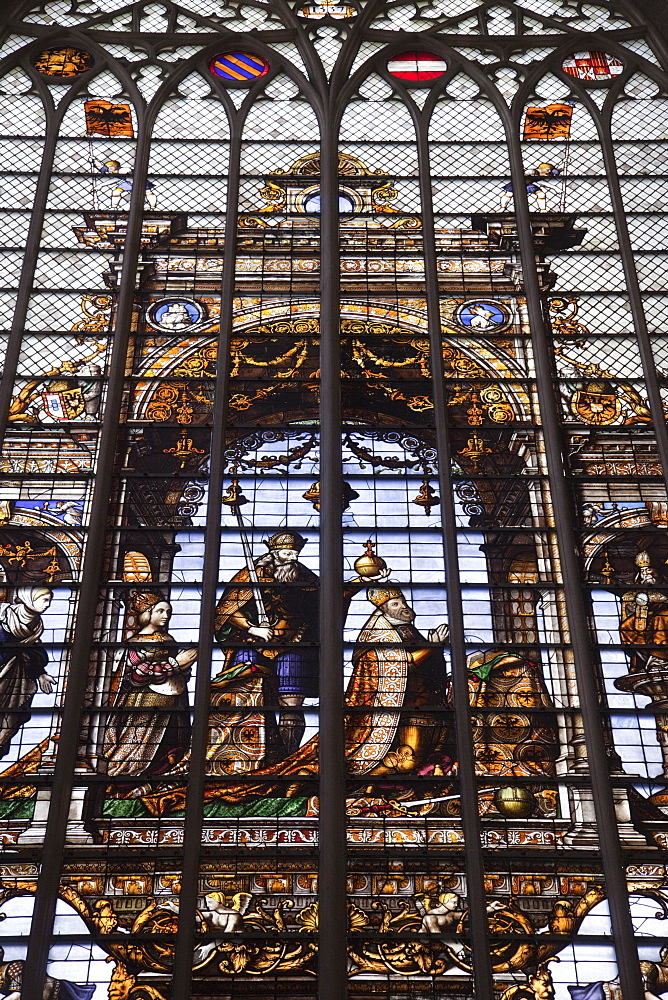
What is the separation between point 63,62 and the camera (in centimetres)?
1107

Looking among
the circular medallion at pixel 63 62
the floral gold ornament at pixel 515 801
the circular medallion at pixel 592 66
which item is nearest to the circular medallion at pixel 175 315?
the circular medallion at pixel 63 62

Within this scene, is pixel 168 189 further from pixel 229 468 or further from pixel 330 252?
pixel 229 468

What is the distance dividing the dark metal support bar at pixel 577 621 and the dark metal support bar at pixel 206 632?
2.02 meters

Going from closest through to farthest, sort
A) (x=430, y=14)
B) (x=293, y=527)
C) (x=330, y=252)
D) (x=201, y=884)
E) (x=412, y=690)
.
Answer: (x=201, y=884), (x=412, y=690), (x=293, y=527), (x=330, y=252), (x=430, y=14)

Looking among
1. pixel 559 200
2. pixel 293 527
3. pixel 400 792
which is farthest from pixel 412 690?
pixel 559 200

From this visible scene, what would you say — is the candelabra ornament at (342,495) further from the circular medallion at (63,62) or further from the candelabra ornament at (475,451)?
the circular medallion at (63,62)

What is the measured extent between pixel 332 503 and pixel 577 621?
5.25ft

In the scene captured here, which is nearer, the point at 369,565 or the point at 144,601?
the point at 144,601

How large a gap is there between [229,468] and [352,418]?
85cm

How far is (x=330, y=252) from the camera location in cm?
965

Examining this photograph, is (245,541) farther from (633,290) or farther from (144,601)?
(633,290)

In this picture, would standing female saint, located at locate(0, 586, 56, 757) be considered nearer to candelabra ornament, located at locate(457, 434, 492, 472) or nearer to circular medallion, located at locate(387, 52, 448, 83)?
candelabra ornament, located at locate(457, 434, 492, 472)

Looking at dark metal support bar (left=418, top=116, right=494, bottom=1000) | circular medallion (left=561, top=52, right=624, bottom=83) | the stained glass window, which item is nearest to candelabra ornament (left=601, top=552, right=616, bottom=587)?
the stained glass window

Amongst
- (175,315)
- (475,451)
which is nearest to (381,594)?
(475,451)
